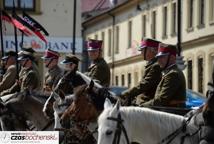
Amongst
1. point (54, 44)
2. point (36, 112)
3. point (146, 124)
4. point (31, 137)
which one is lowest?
point (31, 137)

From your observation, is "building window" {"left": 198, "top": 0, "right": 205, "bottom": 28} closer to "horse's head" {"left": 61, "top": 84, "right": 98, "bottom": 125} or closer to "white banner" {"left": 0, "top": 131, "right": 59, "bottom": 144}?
"white banner" {"left": 0, "top": 131, "right": 59, "bottom": 144}

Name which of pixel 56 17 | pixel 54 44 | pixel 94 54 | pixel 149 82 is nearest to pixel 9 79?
pixel 94 54

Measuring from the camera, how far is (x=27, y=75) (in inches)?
639

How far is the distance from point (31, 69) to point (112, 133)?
26.1 ft

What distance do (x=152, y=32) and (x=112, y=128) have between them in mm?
49564

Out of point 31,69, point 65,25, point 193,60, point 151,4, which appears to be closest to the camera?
point 31,69

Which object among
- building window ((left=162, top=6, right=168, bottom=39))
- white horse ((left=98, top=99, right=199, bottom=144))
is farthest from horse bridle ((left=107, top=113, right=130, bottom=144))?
building window ((left=162, top=6, right=168, bottom=39))

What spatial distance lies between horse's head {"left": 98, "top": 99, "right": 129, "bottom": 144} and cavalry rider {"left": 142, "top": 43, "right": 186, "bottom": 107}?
6.68 feet

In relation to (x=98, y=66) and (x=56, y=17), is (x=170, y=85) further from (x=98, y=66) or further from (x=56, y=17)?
(x=56, y=17)

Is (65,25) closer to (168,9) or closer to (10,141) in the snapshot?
(168,9)

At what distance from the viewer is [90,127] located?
39.3 feet

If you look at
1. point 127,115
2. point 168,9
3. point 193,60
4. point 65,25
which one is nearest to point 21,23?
point 127,115

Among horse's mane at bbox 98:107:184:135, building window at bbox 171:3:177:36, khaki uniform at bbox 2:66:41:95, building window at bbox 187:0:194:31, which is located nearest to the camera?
horse's mane at bbox 98:107:184:135

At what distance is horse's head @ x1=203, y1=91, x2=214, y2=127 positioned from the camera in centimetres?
A: 893
